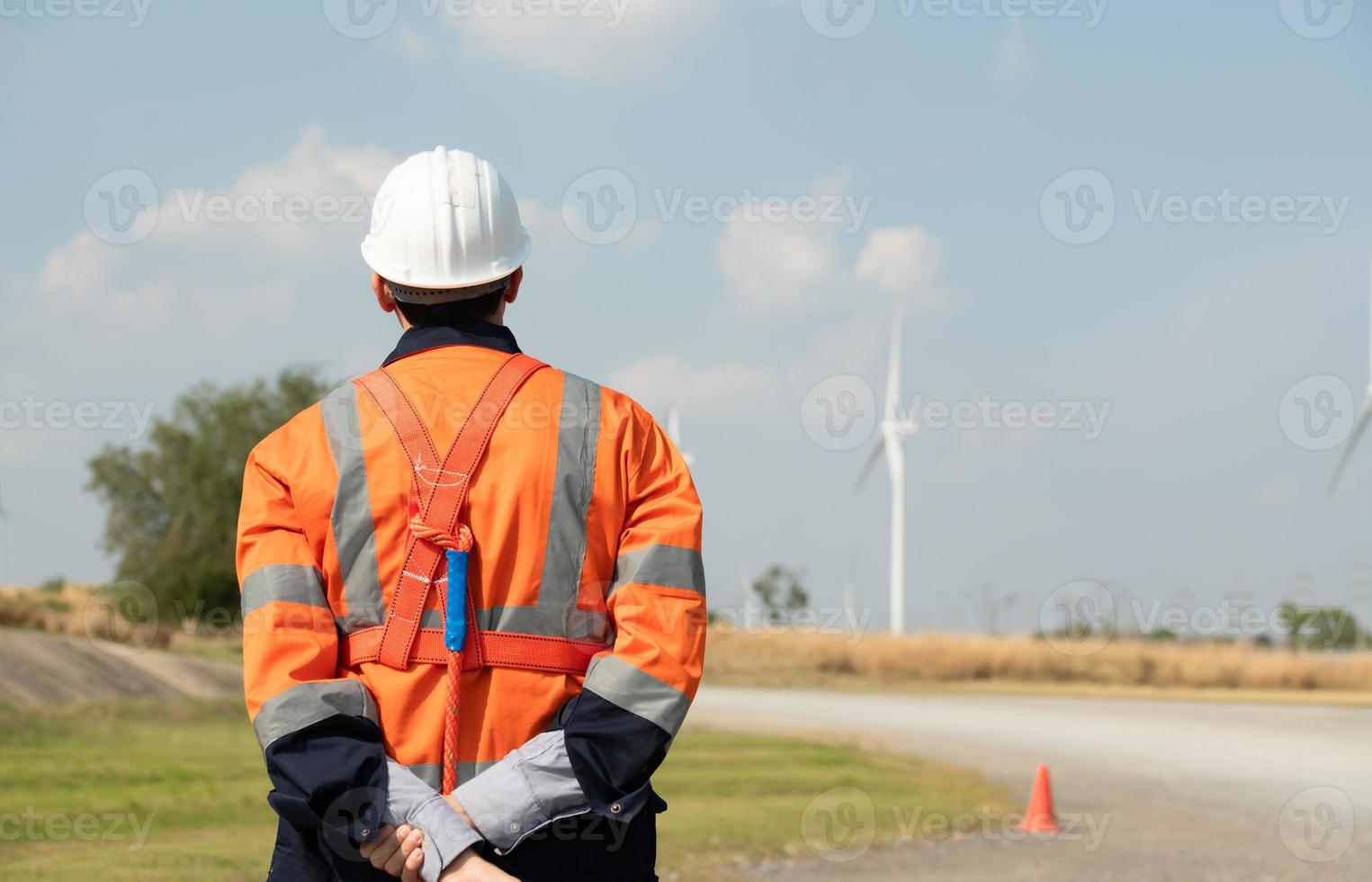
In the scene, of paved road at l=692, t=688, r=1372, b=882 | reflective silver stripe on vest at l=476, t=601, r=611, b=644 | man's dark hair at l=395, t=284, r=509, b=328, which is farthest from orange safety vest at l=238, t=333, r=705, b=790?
paved road at l=692, t=688, r=1372, b=882

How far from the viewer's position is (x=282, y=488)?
2795 mm

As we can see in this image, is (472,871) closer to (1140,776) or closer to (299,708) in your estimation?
(299,708)

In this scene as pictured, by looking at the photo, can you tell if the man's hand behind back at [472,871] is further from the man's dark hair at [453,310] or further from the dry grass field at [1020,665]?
the dry grass field at [1020,665]

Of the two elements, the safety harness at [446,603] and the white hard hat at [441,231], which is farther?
the white hard hat at [441,231]

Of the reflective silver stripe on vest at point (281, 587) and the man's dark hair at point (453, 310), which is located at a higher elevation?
the man's dark hair at point (453, 310)

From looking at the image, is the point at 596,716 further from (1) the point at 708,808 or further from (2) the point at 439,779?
(1) the point at 708,808

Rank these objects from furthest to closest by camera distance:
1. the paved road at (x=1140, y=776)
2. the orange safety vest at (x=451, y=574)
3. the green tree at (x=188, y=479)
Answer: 1. the green tree at (x=188, y=479)
2. the paved road at (x=1140, y=776)
3. the orange safety vest at (x=451, y=574)

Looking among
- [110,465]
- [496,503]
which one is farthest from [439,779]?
[110,465]

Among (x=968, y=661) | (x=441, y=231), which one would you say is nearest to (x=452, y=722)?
(x=441, y=231)

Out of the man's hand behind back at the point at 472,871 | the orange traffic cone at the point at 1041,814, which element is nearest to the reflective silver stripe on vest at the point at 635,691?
the man's hand behind back at the point at 472,871

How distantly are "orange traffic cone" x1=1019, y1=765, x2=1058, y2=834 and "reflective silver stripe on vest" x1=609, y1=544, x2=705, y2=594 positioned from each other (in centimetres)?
1030

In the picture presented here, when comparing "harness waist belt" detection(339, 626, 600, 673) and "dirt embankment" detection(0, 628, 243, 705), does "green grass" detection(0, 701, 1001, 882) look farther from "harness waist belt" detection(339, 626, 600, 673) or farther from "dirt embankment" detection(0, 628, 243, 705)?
"harness waist belt" detection(339, 626, 600, 673)

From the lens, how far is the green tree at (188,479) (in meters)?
55.5

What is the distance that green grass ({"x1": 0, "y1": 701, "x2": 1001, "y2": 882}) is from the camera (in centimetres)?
1023
